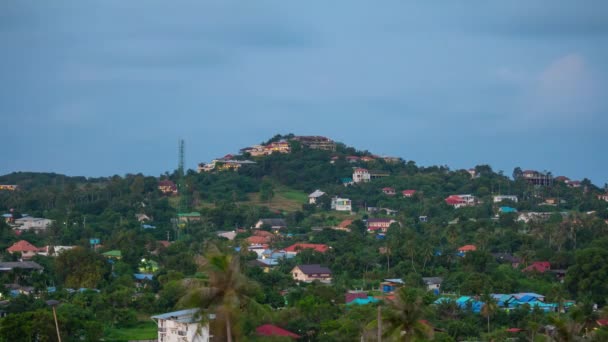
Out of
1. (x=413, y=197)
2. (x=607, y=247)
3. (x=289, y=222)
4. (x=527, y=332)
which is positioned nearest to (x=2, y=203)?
(x=289, y=222)

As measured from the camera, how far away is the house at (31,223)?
274 ft

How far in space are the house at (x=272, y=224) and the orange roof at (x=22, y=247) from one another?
67.7 feet

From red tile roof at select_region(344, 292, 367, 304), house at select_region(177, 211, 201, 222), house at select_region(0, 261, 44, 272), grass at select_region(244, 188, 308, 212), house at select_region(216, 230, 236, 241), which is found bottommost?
red tile roof at select_region(344, 292, 367, 304)

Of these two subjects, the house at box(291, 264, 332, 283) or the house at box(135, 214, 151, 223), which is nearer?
the house at box(291, 264, 332, 283)

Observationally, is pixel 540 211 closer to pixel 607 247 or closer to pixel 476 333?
pixel 607 247

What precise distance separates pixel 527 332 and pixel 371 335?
15.1 meters

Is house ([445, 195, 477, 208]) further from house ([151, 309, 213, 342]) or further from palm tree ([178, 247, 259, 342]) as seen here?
palm tree ([178, 247, 259, 342])

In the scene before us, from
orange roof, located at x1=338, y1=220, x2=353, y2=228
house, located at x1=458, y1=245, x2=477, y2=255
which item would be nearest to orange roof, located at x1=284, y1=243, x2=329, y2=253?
house, located at x1=458, y1=245, x2=477, y2=255

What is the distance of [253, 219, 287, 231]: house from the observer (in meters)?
84.9

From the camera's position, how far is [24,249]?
70562 millimetres

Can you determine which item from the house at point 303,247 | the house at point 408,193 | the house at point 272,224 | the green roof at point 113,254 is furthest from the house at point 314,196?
the green roof at point 113,254

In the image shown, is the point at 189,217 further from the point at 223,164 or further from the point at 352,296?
the point at 352,296

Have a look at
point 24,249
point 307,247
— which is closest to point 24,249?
point 24,249

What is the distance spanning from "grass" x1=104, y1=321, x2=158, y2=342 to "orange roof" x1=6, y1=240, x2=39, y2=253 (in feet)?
80.5
